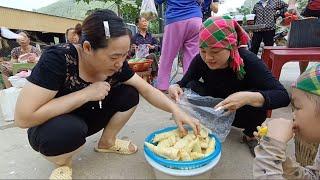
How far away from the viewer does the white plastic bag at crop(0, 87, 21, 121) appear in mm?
2938

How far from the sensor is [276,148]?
1.04 metres

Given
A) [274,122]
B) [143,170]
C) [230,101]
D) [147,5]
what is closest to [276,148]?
[274,122]

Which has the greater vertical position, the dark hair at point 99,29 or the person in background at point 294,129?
the dark hair at point 99,29

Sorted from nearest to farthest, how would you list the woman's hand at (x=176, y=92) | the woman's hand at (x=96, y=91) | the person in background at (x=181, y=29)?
the woman's hand at (x=96, y=91)
the woman's hand at (x=176, y=92)
the person in background at (x=181, y=29)

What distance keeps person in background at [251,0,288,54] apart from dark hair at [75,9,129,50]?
3.53 metres

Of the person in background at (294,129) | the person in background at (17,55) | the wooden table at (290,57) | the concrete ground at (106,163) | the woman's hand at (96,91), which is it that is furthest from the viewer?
the person in background at (17,55)

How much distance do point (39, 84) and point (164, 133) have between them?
69 centimetres

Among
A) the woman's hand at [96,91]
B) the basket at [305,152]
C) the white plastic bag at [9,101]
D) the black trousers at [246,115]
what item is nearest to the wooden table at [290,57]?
the black trousers at [246,115]

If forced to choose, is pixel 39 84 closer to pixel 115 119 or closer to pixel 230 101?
pixel 115 119

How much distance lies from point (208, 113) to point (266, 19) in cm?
333

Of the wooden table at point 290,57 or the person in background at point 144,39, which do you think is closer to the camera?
the wooden table at point 290,57

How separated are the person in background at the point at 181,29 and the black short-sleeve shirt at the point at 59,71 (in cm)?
153

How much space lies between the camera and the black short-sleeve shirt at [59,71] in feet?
4.66

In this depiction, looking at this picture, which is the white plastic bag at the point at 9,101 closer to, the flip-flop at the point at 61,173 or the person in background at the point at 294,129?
the flip-flop at the point at 61,173
